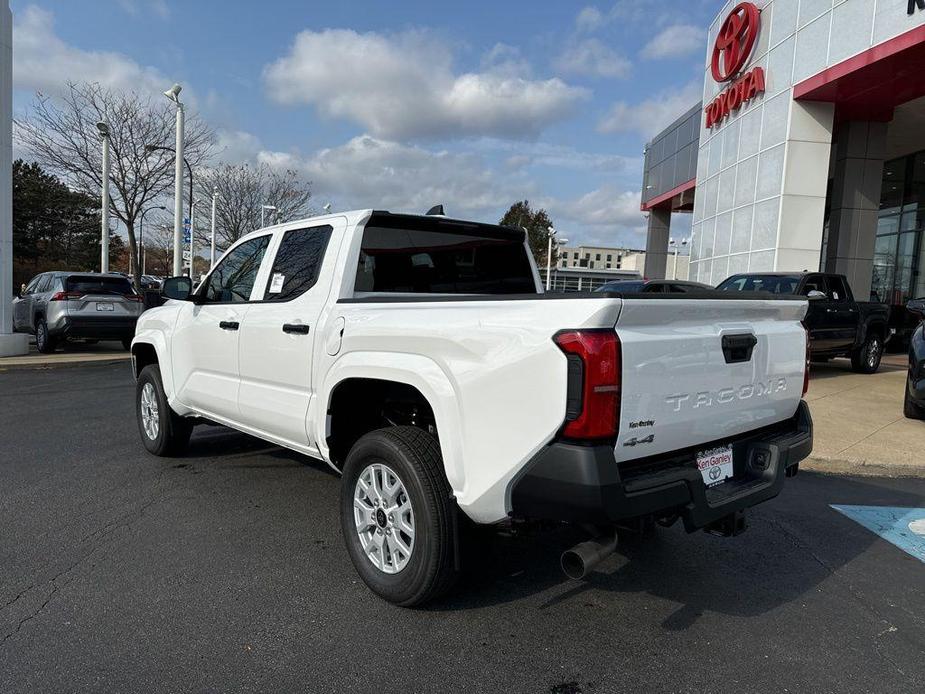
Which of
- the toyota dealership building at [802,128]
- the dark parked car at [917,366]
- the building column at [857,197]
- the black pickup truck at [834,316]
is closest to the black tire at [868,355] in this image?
the black pickup truck at [834,316]

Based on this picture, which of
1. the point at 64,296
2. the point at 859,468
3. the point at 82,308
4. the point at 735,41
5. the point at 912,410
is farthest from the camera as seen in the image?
the point at 735,41

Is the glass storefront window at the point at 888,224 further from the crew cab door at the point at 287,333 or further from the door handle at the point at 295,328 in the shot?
the door handle at the point at 295,328

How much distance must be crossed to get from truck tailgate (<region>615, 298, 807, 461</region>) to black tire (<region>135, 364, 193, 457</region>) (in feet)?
14.1

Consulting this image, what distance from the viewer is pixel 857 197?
16.3 m

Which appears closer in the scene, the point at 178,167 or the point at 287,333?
the point at 287,333

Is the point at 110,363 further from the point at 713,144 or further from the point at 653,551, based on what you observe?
the point at 713,144

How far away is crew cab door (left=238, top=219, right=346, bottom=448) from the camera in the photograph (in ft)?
12.4

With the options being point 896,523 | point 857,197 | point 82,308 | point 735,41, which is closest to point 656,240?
point 735,41

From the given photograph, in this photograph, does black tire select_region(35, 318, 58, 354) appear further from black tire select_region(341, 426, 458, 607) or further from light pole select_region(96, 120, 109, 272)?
black tire select_region(341, 426, 458, 607)

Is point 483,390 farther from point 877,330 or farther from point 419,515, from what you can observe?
point 877,330

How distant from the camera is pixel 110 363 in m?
12.3

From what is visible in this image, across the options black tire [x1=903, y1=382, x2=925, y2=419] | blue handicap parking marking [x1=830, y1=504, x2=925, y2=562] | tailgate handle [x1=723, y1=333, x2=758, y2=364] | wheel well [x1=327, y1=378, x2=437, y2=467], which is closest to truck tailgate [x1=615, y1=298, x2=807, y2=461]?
tailgate handle [x1=723, y1=333, x2=758, y2=364]

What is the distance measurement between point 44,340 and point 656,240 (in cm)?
2758

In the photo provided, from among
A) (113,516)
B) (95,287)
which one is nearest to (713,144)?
(95,287)
